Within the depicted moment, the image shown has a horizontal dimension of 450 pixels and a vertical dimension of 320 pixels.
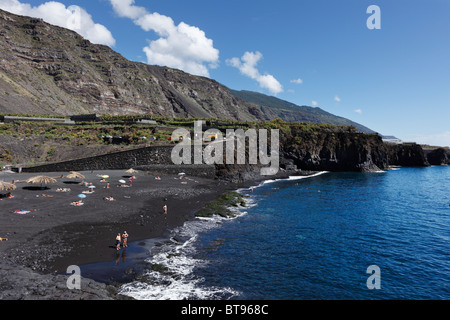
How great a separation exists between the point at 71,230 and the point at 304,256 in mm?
19246

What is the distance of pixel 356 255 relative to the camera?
2109 centimetres

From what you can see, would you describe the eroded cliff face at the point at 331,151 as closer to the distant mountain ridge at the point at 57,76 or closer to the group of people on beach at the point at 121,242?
the group of people on beach at the point at 121,242

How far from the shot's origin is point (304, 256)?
2048 centimetres

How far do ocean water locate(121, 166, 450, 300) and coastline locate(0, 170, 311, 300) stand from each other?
2783 mm

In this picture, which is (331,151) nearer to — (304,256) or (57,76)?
(304,256)

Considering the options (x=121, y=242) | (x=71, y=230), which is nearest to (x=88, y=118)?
(x=71, y=230)

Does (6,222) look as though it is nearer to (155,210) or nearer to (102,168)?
(155,210)

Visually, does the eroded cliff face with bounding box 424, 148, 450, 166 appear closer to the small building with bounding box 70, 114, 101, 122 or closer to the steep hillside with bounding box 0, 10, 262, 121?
the steep hillside with bounding box 0, 10, 262, 121

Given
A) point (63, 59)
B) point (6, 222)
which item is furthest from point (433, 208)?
point (63, 59)

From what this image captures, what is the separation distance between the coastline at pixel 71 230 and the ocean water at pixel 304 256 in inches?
110

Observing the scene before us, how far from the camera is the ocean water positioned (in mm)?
15328

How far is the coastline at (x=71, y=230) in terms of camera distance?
499 inches

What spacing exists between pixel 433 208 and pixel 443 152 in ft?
412

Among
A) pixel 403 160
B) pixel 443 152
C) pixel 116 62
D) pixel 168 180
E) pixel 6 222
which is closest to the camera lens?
pixel 6 222
